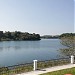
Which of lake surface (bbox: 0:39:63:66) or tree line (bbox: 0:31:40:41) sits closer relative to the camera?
lake surface (bbox: 0:39:63:66)

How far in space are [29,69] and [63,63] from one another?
214 inches

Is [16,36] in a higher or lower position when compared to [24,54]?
higher

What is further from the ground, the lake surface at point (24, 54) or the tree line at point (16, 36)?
the tree line at point (16, 36)

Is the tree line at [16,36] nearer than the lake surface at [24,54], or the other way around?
the lake surface at [24,54]

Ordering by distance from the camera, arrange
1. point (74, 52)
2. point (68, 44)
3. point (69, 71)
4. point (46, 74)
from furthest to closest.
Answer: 1. point (68, 44)
2. point (74, 52)
3. point (69, 71)
4. point (46, 74)

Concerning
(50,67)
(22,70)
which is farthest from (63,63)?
(22,70)

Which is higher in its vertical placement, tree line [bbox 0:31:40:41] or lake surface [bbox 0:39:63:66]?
tree line [bbox 0:31:40:41]

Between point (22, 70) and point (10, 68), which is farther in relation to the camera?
point (10, 68)

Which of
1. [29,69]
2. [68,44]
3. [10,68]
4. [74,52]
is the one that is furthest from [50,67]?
[68,44]

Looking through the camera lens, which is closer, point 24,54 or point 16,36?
point 24,54

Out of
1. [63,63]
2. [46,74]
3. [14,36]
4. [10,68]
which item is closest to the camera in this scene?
[46,74]

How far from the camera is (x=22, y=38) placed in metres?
186

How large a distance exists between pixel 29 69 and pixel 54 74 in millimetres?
3160

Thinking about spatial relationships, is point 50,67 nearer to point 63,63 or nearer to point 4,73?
point 63,63
